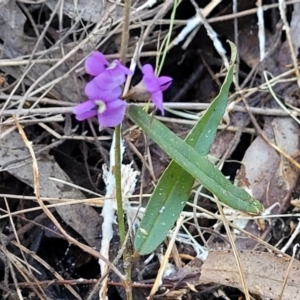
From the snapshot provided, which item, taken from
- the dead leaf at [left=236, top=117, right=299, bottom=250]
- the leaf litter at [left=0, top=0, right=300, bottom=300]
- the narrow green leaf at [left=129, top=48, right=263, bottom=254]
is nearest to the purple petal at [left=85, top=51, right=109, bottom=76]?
the narrow green leaf at [left=129, top=48, right=263, bottom=254]

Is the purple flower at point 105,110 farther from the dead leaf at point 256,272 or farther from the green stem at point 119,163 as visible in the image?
the dead leaf at point 256,272

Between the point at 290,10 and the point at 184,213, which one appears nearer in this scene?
the point at 184,213

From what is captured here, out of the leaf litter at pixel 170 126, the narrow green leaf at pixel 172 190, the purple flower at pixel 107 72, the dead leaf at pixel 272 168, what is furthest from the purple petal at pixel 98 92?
the dead leaf at pixel 272 168

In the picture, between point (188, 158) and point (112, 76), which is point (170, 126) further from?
point (112, 76)

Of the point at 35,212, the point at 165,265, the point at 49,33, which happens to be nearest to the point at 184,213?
the point at 165,265

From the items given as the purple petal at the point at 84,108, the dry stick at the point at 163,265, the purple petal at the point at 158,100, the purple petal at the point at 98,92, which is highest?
the purple petal at the point at 98,92

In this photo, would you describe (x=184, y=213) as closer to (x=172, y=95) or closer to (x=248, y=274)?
(x=248, y=274)

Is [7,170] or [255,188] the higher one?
[7,170]
